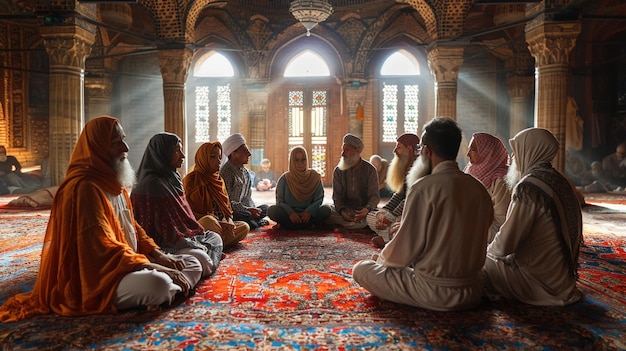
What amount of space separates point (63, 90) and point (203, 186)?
4868 millimetres

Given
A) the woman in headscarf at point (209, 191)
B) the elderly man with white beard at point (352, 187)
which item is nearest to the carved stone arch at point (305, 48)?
the elderly man with white beard at point (352, 187)

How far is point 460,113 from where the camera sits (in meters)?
14.2

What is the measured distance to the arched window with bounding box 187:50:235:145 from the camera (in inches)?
574

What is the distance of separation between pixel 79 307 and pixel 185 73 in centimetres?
786

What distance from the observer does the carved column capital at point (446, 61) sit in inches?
389

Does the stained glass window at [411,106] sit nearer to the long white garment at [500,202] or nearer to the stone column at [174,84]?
the stone column at [174,84]

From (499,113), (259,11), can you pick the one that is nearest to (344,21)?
(259,11)

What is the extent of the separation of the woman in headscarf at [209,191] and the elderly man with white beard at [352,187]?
1727mm

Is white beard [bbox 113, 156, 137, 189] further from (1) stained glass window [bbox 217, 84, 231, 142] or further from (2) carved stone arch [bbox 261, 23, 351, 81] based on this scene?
(1) stained glass window [bbox 217, 84, 231, 142]

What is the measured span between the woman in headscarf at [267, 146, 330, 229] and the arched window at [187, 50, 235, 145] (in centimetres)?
876

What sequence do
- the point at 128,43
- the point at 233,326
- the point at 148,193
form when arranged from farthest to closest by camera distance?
the point at 128,43 < the point at 148,193 < the point at 233,326

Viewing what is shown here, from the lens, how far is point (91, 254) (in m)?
2.71

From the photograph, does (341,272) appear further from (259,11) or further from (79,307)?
(259,11)

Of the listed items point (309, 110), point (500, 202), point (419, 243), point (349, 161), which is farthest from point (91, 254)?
point (309, 110)
